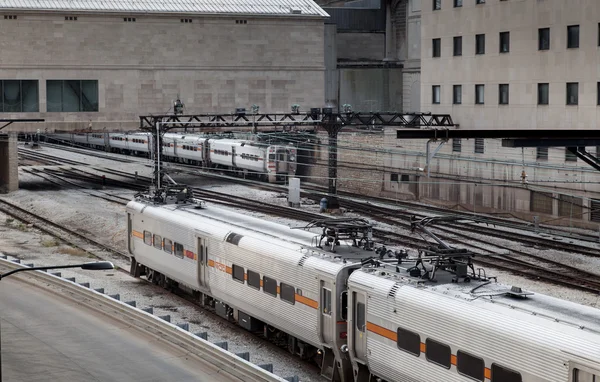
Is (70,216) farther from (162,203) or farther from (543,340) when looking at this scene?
(543,340)

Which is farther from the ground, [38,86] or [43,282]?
[38,86]

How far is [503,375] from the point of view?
16.1m

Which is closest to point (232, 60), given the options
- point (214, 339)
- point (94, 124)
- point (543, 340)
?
point (94, 124)

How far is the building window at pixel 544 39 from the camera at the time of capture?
50.9 meters

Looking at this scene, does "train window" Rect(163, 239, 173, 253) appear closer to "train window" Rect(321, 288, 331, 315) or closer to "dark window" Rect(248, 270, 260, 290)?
"dark window" Rect(248, 270, 260, 290)

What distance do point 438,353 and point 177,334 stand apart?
7.30 meters

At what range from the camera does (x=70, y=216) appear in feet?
178

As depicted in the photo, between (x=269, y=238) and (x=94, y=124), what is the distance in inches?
1665

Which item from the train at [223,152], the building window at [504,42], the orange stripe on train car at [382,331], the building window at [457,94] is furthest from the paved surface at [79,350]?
the train at [223,152]

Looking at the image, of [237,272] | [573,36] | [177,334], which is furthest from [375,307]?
[573,36]

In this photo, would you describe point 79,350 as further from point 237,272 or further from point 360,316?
point 360,316

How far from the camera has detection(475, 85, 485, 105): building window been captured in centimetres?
5609

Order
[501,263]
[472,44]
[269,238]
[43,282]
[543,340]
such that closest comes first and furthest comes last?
1. [543,340]
2. [269,238]
3. [43,282]
4. [501,263]
5. [472,44]

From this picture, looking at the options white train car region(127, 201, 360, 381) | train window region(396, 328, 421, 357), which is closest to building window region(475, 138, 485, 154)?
white train car region(127, 201, 360, 381)
